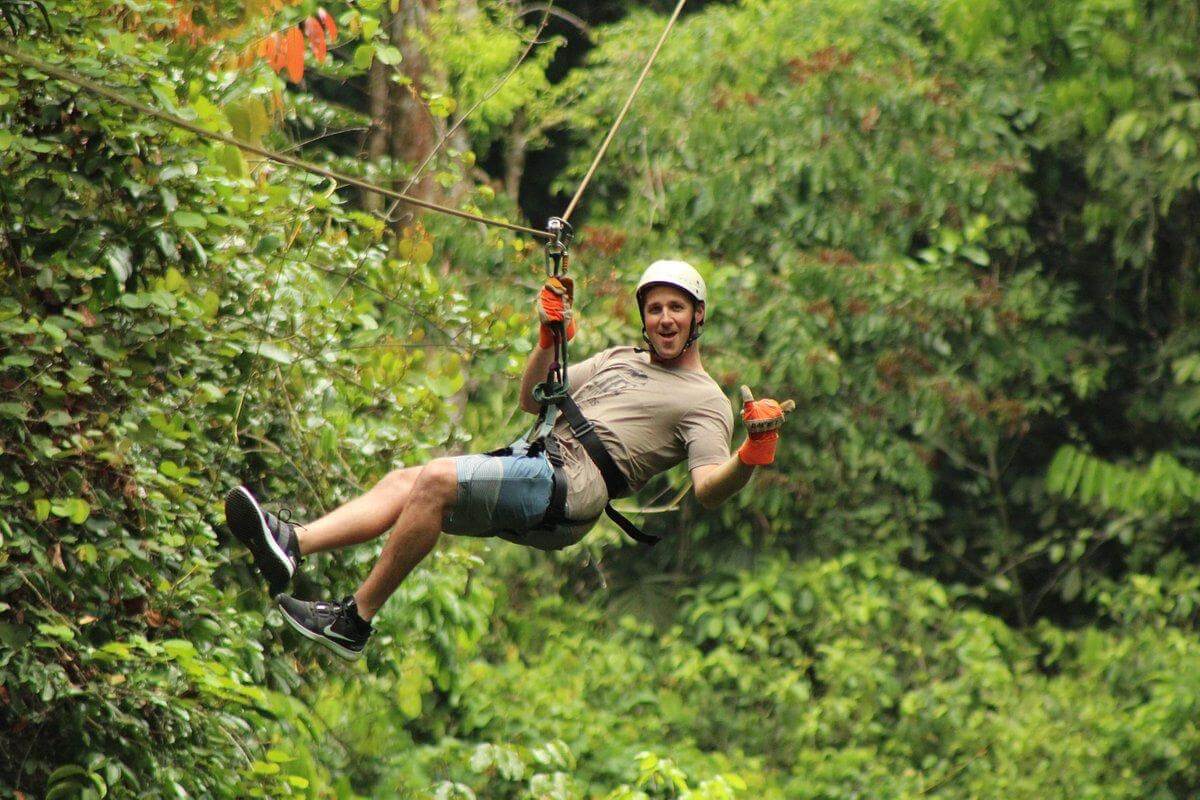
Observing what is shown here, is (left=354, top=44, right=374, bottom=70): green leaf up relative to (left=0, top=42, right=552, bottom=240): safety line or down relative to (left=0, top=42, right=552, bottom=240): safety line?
up

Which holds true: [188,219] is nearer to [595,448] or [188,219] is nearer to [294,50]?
[595,448]

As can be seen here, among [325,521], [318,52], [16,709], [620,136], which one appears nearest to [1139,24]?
[620,136]

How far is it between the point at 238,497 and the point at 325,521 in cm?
25

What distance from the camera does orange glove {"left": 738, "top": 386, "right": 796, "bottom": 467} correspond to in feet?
12.8

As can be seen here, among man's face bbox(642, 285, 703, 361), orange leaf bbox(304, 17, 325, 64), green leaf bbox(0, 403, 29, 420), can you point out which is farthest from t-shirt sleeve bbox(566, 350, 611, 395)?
orange leaf bbox(304, 17, 325, 64)

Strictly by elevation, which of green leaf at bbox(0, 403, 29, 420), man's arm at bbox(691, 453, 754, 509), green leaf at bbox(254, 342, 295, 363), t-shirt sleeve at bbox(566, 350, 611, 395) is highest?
t-shirt sleeve at bbox(566, 350, 611, 395)

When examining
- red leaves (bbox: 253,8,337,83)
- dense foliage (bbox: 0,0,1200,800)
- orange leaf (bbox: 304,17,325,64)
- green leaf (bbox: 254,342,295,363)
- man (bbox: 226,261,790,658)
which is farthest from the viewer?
orange leaf (bbox: 304,17,325,64)

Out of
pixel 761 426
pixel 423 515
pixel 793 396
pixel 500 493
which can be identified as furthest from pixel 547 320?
pixel 793 396

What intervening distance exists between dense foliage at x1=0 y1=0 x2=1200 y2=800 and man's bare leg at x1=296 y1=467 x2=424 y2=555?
3.41 ft

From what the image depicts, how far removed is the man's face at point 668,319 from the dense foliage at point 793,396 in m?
1.48

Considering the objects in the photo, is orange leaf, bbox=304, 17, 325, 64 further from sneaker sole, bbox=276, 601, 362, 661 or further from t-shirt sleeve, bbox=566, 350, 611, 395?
sneaker sole, bbox=276, 601, 362, 661

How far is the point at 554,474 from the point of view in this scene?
4.29 m

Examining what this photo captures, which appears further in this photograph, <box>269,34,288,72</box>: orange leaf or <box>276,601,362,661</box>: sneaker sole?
<box>269,34,288,72</box>: orange leaf

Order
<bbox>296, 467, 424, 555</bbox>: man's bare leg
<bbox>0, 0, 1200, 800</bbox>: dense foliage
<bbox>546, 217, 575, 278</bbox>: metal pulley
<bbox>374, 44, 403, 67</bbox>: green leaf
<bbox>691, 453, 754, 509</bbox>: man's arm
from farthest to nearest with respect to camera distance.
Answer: <bbox>0, 0, 1200, 800</bbox>: dense foliage, <bbox>374, 44, 403, 67</bbox>: green leaf, <bbox>546, 217, 575, 278</bbox>: metal pulley, <bbox>296, 467, 424, 555</bbox>: man's bare leg, <bbox>691, 453, 754, 509</bbox>: man's arm
